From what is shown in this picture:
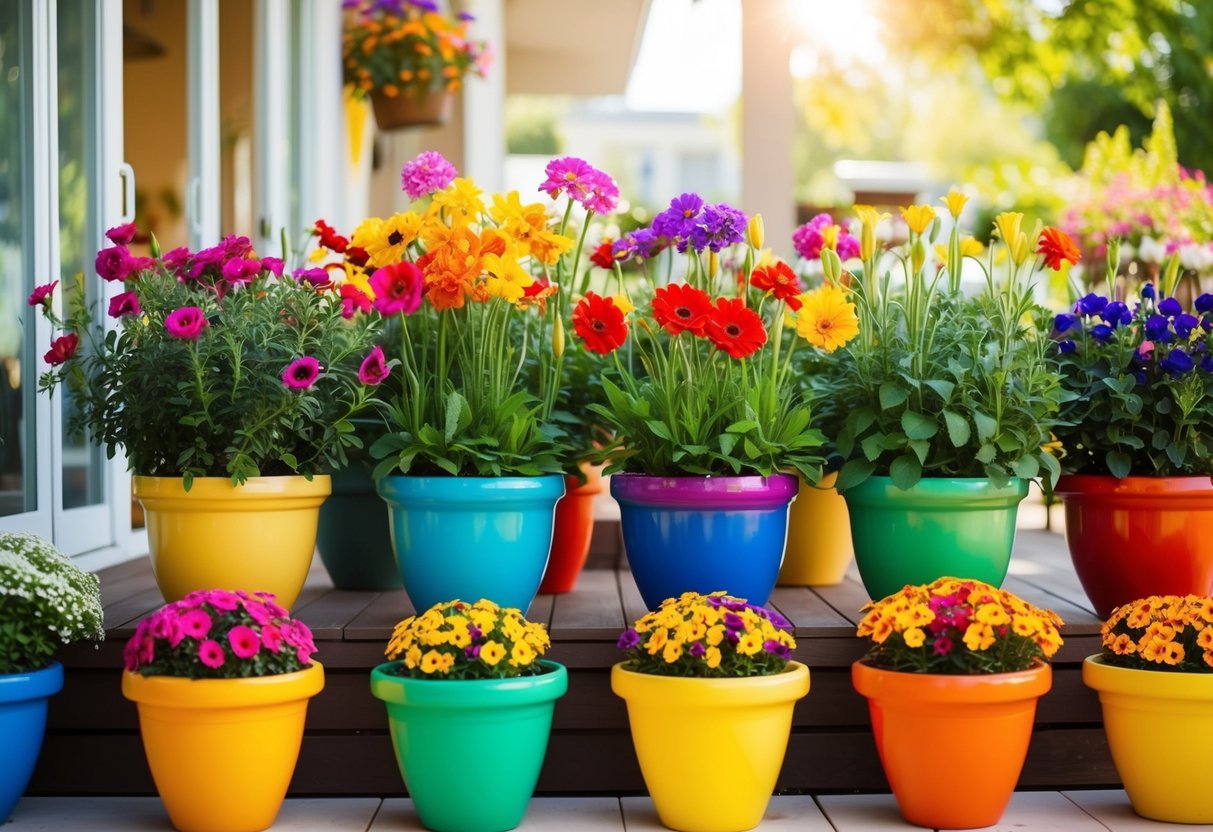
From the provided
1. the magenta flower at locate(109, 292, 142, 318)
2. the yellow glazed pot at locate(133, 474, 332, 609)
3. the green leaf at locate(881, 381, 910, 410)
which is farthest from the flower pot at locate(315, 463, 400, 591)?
the green leaf at locate(881, 381, 910, 410)

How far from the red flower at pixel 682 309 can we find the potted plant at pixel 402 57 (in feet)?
10.5

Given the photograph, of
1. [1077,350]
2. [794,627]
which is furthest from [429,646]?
[1077,350]

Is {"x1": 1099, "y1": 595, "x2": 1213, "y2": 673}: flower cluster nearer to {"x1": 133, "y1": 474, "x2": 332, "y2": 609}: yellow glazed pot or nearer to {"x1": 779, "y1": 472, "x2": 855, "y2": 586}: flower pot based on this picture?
{"x1": 779, "y1": 472, "x2": 855, "y2": 586}: flower pot

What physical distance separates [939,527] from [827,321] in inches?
16.9

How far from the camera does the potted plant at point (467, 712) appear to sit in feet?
6.25

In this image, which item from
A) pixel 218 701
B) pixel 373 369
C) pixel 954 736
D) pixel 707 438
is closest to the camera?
pixel 218 701

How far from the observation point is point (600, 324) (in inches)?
83.8

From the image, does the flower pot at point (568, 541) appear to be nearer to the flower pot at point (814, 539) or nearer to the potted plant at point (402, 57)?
the flower pot at point (814, 539)

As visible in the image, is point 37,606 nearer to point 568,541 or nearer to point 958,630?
point 568,541

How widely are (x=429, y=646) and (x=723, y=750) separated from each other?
479 mm

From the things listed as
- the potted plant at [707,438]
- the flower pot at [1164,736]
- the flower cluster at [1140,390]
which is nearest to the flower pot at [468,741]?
the potted plant at [707,438]

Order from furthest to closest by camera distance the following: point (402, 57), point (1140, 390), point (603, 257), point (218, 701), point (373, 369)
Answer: point (402, 57) → point (603, 257) → point (1140, 390) → point (373, 369) → point (218, 701)

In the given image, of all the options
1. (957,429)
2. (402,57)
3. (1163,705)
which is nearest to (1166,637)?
(1163,705)

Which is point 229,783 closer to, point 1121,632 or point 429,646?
point 429,646
